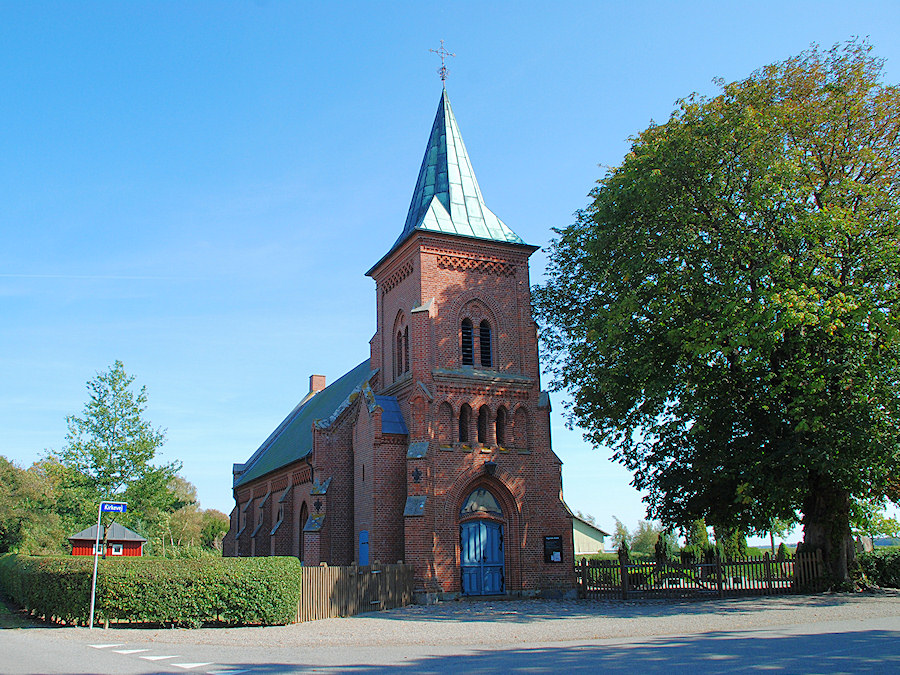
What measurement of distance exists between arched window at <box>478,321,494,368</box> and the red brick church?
51 millimetres

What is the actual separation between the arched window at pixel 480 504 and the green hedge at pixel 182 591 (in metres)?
7.53

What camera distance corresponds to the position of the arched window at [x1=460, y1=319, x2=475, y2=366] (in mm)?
26688

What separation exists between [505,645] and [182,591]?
27.1ft

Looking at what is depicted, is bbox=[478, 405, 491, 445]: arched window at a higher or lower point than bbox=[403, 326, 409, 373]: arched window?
lower

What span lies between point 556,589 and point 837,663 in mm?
15196

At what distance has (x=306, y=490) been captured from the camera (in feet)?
102

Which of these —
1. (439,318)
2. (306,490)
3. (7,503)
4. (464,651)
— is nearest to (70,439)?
(7,503)

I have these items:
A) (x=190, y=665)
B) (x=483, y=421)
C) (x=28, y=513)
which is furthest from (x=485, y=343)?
(x=28, y=513)

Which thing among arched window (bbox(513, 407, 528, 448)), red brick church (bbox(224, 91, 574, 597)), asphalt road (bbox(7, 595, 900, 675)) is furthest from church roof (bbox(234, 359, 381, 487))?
asphalt road (bbox(7, 595, 900, 675))

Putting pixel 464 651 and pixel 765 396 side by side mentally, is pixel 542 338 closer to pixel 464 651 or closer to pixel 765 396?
pixel 765 396

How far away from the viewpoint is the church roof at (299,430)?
3450 centimetres

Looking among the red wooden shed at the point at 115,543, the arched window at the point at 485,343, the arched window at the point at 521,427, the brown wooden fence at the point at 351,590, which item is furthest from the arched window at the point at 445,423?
the red wooden shed at the point at 115,543

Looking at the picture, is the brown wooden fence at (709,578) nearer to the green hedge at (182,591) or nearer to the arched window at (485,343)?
the arched window at (485,343)

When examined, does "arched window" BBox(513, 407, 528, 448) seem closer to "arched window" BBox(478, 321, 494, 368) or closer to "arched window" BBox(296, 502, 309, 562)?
"arched window" BBox(478, 321, 494, 368)
